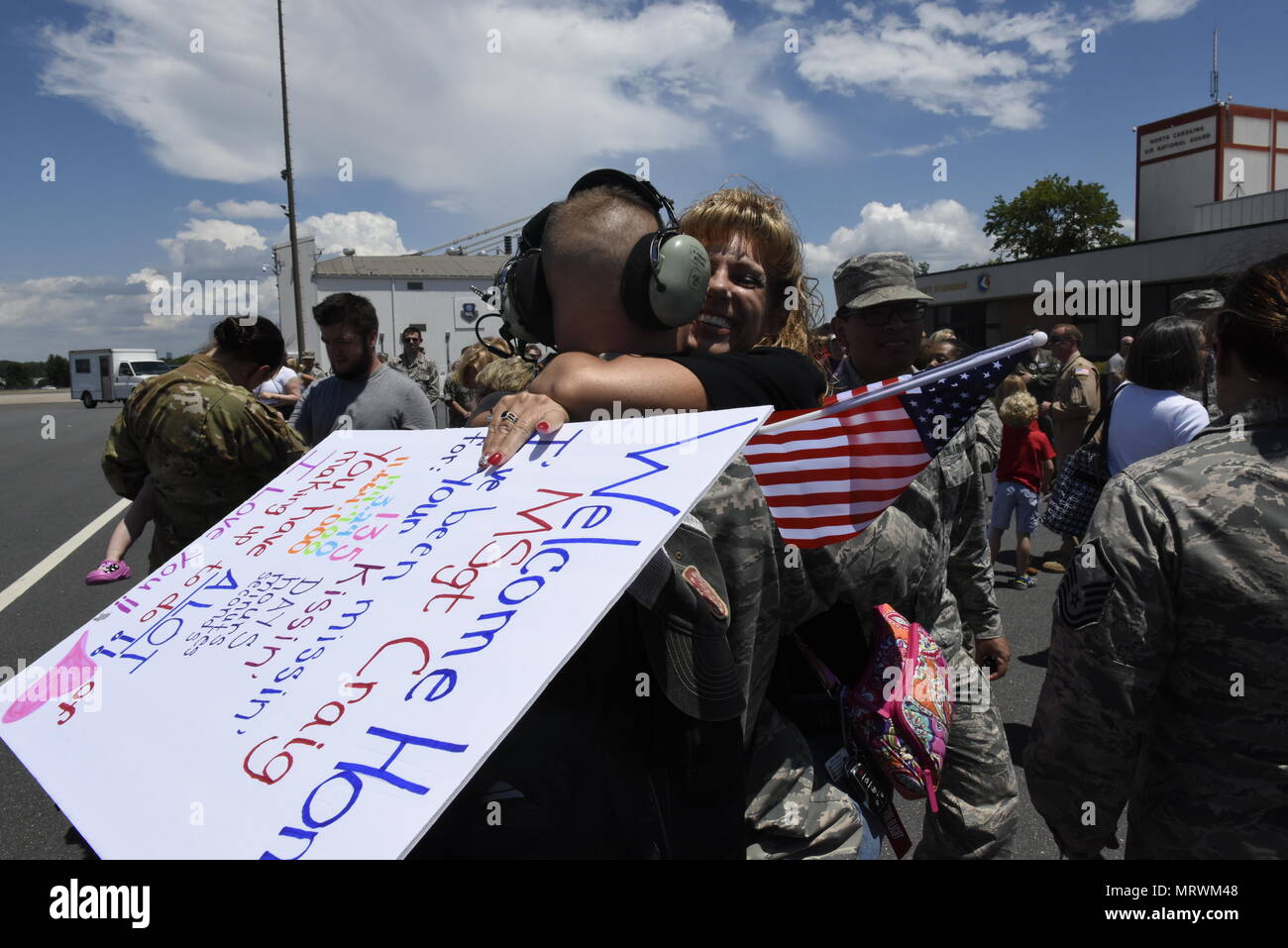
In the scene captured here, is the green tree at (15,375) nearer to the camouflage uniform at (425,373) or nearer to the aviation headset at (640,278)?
the camouflage uniform at (425,373)

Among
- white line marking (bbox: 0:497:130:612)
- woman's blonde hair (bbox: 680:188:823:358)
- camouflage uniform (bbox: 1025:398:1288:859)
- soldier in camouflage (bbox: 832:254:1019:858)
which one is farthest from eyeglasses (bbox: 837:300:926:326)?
white line marking (bbox: 0:497:130:612)

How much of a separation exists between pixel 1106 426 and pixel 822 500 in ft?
10.5

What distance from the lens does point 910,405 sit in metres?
1.42

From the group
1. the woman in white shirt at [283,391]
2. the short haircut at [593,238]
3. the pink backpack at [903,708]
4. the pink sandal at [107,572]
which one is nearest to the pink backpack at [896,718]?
the pink backpack at [903,708]

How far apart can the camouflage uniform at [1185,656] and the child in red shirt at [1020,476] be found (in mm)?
5097

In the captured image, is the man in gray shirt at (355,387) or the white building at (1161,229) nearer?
the man in gray shirt at (355,387)

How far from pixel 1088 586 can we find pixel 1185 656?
0.20m

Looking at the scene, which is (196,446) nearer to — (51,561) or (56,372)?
(51,561)

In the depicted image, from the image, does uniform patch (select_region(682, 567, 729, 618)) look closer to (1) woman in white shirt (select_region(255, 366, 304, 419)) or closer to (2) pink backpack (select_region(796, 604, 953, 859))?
(2) pink backpack (select_region(796, 604, 953, 859))

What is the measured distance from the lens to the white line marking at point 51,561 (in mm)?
6215

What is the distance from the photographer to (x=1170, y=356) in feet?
11.6

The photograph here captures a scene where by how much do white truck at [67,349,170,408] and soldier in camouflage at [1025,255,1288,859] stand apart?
1733 inches

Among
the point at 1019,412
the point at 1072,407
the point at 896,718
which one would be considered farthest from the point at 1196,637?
the point at 1072,407
